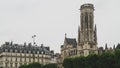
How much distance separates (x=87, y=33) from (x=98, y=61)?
89192mm

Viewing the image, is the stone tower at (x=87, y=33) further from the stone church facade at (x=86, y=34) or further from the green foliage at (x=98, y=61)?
the green foliage at (x=98, y=61)

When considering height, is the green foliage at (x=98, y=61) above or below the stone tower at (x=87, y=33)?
below

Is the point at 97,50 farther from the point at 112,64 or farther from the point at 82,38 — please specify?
the point at 112,64

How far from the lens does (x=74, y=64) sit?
4518 inches

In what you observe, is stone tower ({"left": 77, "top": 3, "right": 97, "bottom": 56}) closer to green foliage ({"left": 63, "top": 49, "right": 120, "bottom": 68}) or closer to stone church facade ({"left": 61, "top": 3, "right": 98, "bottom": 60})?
stone church facade ({"left": 61, "top": 3, "right": 98, "bottom": 60})

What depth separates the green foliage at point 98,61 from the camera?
328 ft

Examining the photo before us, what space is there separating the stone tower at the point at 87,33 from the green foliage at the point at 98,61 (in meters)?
70.7

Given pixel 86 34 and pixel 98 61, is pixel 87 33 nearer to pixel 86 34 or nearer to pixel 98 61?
pixel 86 34

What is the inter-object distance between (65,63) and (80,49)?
72.7 meters

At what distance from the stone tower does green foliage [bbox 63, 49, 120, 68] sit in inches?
2784

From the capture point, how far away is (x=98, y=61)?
4122 inches

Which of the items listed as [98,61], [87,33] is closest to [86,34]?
[87,33]

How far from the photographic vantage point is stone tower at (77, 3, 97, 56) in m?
190

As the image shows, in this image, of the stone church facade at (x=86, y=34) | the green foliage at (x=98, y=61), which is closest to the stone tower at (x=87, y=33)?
the stone church facade at (x=86, y=34)
